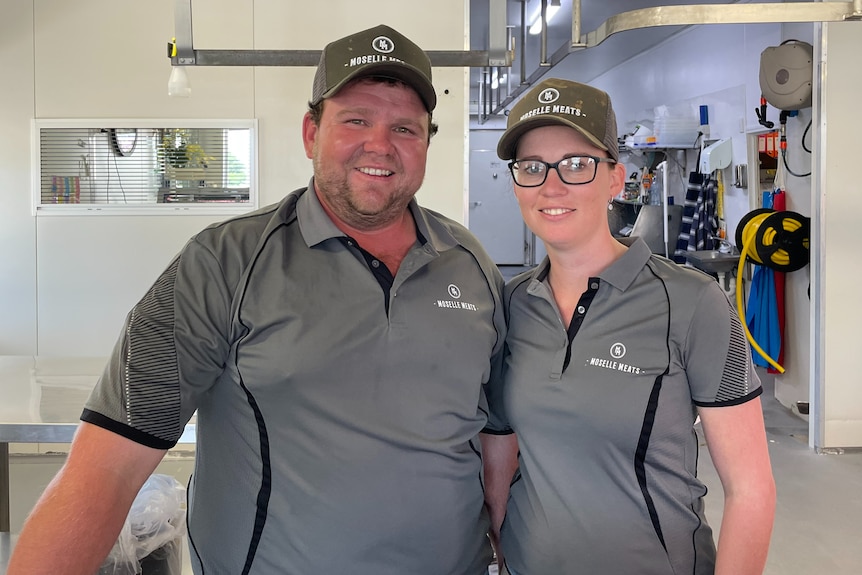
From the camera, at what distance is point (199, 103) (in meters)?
4.04

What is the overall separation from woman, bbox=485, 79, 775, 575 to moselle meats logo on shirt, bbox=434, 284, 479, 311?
139 millimetres

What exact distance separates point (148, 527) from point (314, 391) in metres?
0.91

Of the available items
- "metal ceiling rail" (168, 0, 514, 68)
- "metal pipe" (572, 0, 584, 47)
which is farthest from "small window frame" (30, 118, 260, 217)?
"metal pipe" (572, 0, 584, 47)

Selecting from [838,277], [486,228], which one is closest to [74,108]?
[838,277]

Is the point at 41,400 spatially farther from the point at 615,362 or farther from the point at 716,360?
the point at 716,360

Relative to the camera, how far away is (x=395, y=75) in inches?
58.2

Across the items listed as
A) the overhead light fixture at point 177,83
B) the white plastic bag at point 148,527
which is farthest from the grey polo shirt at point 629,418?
the overhead light fixture at point 177,83

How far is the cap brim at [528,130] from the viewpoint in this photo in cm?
142

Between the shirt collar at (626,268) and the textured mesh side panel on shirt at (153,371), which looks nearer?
the textured mesh side panel on shirt at (153,371)

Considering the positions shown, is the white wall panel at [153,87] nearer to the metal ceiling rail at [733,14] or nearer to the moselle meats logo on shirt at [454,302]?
the metal ceiling rail at [733,14]

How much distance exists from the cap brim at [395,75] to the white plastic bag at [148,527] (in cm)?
108

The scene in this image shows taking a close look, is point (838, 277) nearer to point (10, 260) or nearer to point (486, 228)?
point (10, 260)

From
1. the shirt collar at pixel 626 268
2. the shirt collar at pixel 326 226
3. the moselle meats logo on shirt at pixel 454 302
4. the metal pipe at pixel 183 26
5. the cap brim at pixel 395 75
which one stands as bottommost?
the moselle meats logo on shirt at pixel 454 302

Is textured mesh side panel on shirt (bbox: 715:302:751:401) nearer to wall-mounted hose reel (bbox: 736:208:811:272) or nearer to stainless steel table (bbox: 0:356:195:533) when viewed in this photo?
stainless steel table (bbox: 0:356:195:533)
